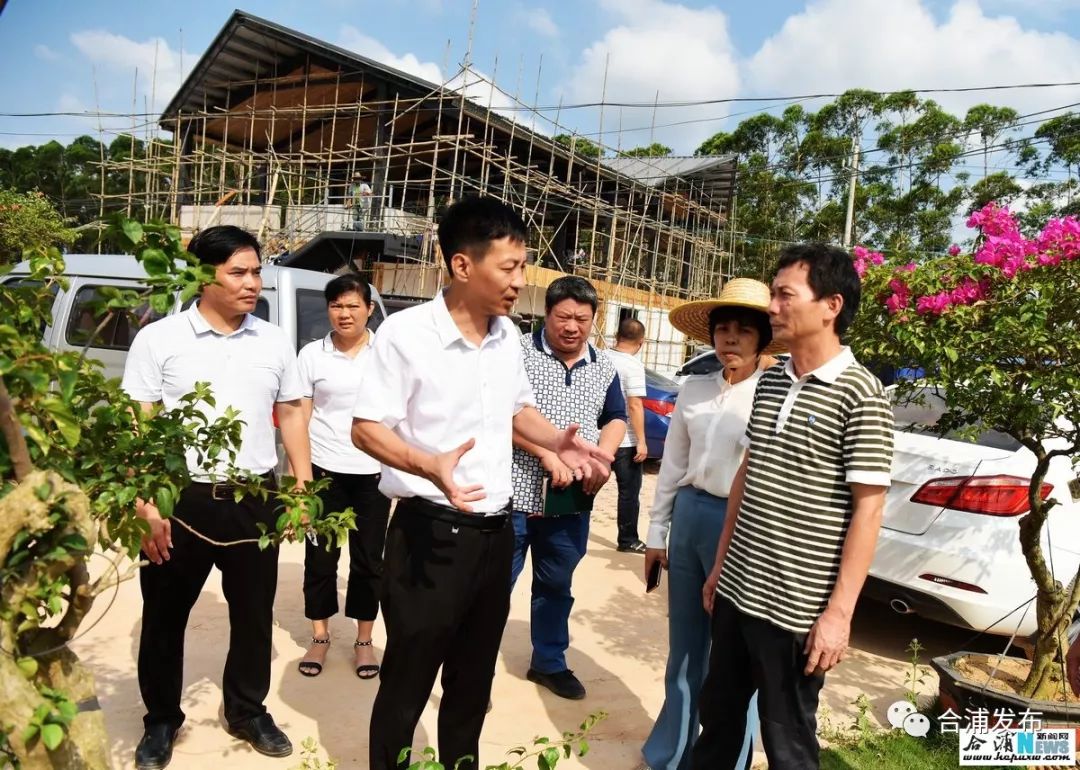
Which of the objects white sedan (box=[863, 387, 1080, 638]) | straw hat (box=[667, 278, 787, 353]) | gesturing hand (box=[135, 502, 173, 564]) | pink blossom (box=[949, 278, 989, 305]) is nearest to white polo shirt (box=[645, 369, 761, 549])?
straw hat (box=[667, 278, 787, 353])

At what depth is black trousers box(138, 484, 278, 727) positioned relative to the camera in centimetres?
263

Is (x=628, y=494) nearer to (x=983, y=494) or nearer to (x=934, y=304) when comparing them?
(x=983, y=494)

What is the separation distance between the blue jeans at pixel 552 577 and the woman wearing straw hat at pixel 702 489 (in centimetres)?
73

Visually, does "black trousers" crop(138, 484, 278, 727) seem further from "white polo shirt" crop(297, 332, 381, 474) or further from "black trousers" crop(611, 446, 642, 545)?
"black trousers" crop(611, 446, 642, 545)

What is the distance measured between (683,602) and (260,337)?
1.83 metres

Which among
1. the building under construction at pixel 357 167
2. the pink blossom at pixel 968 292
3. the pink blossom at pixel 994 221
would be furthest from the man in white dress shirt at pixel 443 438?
the building under construction at pixel 357 167

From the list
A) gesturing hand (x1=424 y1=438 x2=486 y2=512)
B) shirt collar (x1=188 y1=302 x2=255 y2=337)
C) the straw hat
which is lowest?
gesturing hand (x1=424 y1=438 x2=486 y2=512)

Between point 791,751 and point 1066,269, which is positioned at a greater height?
point 1066,269

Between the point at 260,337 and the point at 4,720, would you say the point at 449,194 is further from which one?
the point at 4,720

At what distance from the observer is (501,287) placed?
2.08m

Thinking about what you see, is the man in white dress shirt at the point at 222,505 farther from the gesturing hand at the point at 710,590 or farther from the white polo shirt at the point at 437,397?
the gesturing hand at the point at 710,590

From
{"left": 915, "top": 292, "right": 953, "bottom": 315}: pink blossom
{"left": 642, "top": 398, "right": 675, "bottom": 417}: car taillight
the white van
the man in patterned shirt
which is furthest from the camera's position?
{"left": 642, "top": 398, "right": 675, "bottom": 417}: car taillight

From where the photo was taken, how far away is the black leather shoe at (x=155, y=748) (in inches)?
104

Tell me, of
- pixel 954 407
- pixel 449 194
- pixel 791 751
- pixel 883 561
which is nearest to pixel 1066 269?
pixel 954 407
